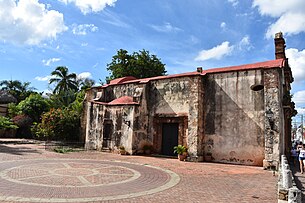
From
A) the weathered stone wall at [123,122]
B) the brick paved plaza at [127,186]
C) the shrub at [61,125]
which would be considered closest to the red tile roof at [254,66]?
the weathered stone wall at [123,122]

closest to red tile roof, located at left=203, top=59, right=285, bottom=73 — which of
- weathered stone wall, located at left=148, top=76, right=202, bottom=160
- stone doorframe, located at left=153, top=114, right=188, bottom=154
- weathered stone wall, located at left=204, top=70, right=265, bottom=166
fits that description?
weathered stone wall, located at left=204, top=70, right=265, bottom=166

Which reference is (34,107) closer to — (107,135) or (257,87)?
(107,135)

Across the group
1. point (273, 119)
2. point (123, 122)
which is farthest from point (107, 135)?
point (273, 119)

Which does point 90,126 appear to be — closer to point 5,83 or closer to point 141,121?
point 141,121

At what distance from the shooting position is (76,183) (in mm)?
8367

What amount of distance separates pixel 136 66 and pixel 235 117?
25575mm

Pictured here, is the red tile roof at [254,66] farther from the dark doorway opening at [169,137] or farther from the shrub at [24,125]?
the shrub at [24,125]

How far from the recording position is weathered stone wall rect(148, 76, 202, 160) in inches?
635

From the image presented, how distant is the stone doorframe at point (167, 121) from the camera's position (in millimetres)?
17367

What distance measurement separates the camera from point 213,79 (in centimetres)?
1684

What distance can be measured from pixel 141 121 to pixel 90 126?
4.97 meters

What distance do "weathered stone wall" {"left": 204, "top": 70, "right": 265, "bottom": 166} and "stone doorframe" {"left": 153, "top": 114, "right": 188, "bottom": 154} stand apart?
1551 mm

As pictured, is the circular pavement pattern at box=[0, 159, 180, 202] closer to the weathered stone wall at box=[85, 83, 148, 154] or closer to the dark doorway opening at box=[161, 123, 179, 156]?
the dark doorway opening at box=[161, 123, 179, 156]

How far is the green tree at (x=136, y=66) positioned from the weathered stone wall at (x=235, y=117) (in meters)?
22.7
